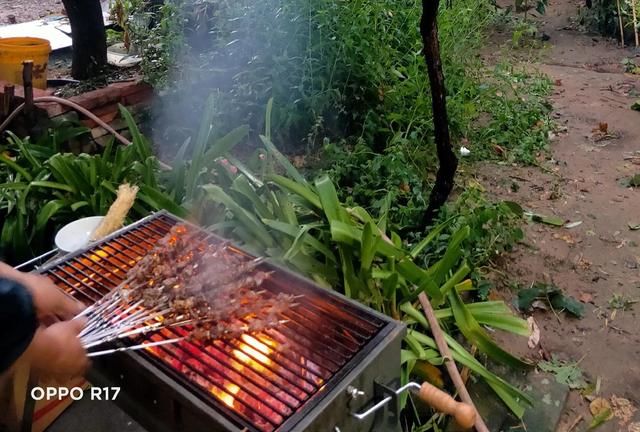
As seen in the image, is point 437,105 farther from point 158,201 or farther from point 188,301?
point 188,301

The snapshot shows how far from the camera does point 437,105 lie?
3568mm

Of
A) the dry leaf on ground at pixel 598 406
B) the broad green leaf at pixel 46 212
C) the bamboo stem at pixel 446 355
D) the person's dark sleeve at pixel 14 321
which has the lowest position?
the dry leaf on ground at pixel 598 406

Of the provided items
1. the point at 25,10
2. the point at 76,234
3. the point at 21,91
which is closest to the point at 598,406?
the point at 76,234

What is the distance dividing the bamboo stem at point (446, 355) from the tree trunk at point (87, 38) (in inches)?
173

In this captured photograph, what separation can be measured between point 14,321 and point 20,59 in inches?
174

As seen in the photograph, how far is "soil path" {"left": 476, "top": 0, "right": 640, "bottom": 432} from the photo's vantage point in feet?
10.6

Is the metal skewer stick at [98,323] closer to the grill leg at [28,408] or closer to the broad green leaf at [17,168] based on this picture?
the grill leg at [28,408]

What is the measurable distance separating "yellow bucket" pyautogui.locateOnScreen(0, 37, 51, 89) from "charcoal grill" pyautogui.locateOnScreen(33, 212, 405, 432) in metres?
3.70

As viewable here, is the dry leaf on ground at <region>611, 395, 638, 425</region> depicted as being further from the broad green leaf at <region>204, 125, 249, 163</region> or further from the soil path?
the broad green leaf at <region>204, 125, 249, 163</region>

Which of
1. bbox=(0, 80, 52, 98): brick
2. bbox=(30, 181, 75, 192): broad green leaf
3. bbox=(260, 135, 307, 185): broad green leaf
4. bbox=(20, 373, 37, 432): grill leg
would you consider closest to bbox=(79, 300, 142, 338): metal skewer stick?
bbox=(20, 373, 37, 432): grill leg

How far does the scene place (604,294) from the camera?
12.1 ft

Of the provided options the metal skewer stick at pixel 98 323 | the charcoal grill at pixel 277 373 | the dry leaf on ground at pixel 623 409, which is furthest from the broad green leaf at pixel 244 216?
the dry leaf on ground at pixel 623 409

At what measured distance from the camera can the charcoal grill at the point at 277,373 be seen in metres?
1.78

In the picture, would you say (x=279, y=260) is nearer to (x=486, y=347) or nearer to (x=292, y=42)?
(x=486, y=347)
